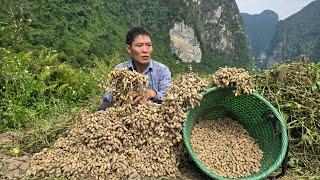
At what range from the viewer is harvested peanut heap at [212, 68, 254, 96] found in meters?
3.10

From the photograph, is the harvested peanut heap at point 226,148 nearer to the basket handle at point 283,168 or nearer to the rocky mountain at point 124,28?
the basket handle at point 283,168

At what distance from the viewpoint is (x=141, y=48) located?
3736mm

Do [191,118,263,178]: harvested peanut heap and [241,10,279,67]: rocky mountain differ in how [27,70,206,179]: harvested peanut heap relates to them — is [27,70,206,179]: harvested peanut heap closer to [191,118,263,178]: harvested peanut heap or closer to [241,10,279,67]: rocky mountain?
[191,118,263,178]: harvested peanut heap

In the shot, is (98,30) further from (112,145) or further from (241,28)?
(241,28)

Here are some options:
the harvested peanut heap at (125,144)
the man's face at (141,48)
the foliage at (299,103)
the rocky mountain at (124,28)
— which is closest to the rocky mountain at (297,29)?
the rocky mountain at (124,28)

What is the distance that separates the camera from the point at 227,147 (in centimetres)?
329

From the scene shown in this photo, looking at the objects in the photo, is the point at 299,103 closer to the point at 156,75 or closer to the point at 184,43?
the point at 156,75

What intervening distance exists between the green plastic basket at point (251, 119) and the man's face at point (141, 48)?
0.74 meters

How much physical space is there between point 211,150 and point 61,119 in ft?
5.50

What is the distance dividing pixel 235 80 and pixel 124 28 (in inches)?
2341

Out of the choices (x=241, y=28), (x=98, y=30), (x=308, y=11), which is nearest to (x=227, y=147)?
(x=98, y=30)

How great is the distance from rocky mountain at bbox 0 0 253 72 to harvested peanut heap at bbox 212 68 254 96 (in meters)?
1.50

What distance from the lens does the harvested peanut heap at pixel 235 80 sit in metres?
3.10

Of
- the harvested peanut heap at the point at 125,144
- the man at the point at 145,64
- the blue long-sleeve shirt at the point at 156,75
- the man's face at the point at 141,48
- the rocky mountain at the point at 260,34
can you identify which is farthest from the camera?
the rocky mountain at the point at 260,34
